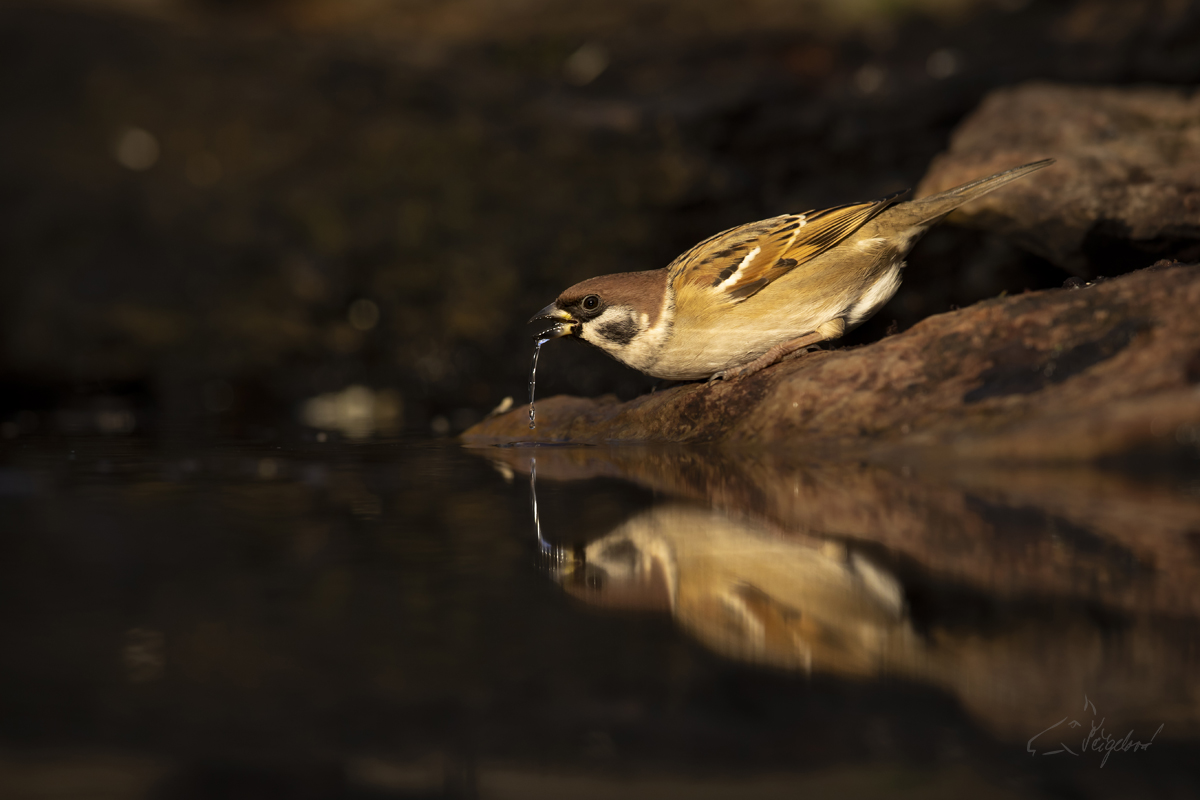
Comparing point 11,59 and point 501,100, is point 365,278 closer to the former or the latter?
point 501,100

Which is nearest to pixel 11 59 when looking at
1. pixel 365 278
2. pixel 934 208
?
pixel 365 278

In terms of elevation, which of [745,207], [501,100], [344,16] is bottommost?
[745,207]

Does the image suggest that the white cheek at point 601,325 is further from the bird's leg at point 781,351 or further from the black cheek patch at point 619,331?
the bird's leg at point 781,351

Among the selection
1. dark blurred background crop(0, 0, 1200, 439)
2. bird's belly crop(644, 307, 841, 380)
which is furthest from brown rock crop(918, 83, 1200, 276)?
dark blurred background crop(0, 0, 1200, 439)

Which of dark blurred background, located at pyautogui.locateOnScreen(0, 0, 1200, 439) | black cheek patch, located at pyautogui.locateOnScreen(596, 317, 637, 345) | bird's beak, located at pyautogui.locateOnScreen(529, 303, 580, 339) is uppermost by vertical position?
dark blurred background, located at pyautogui.locateOnScreen(0, 0, 1200, 439)

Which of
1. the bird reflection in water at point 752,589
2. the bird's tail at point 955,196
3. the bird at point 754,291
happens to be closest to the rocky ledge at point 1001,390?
the bird at point 754,291

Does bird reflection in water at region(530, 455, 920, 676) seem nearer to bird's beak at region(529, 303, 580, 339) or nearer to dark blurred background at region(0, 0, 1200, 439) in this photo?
bird's beak at region(529, 303, 580, 339)

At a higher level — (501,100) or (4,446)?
(501,100)
